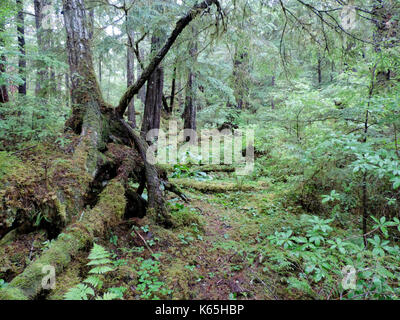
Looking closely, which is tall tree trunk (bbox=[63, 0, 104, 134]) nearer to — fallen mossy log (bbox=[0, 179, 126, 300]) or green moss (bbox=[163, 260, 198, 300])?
fallen mossy log (bbox=[0, 179, 126, 300])

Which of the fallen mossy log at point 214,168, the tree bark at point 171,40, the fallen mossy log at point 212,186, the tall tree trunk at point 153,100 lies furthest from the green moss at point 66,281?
the fallen mossy log at point 214,168

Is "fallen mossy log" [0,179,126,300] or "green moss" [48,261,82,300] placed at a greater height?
"fallen mossy log" [0,179,126,300]

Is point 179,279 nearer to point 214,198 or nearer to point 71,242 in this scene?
point 71,242

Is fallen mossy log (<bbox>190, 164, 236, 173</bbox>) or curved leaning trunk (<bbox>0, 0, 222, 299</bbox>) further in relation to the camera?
fallen mossy log (<bbox>190, 164, 236, 173</bbox>)

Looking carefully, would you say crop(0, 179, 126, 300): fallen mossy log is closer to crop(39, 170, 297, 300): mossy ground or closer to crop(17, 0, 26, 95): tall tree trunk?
crop(39, 170, 297, 300): mossy ground

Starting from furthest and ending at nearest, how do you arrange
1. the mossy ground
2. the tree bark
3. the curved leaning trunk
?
the tree bark → the mossy ground → the curved leaning trunk

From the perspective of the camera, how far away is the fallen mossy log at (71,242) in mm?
1705

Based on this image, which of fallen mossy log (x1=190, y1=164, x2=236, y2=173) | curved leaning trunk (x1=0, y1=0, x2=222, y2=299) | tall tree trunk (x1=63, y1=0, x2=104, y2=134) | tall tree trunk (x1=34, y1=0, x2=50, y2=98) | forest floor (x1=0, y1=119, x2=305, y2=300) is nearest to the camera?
curved leaning trunk (x1=0, y1=0, x2=222, y2=299)

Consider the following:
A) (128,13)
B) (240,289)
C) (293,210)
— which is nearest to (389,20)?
(293,210)

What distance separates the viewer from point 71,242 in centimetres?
220

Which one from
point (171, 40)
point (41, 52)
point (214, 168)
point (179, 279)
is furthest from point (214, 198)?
point (41, 52)

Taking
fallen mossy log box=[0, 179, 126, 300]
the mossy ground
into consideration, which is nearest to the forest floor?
the mossy ground

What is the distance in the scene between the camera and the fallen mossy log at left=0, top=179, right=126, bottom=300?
1705 millimetres

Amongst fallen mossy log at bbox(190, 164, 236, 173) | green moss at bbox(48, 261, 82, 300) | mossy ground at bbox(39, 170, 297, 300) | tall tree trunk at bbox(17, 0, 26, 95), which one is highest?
tall tree trunk at bbox(17, 0, 26, 95)
